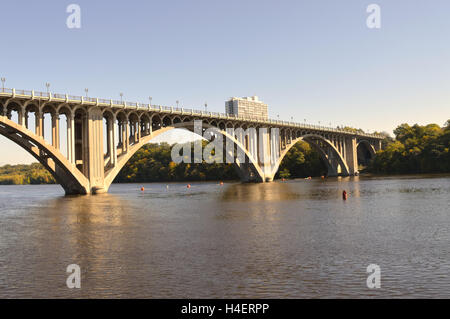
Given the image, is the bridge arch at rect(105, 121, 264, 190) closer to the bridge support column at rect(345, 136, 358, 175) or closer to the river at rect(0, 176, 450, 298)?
the river at rect(0, 176, 450, 298)

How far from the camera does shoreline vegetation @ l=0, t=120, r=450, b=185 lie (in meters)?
117

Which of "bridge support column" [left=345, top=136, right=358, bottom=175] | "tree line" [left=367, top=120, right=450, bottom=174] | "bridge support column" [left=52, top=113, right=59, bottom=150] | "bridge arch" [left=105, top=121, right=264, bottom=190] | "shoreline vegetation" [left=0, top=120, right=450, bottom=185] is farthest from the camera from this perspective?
"bridge support column" [left=345, top=136, right=358, bottom=175]

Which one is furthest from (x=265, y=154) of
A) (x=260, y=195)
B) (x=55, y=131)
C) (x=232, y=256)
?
(x=232, y=256)

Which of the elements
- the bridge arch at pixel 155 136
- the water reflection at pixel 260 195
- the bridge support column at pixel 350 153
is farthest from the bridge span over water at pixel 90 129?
the bridge support column at pixel 350 153

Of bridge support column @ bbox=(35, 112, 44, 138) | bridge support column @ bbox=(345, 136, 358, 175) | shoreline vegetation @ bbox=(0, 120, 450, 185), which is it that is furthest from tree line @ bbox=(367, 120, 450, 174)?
bridge support column @ bbox=(35, 112, 44, 138)

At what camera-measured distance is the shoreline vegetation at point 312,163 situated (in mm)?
117338

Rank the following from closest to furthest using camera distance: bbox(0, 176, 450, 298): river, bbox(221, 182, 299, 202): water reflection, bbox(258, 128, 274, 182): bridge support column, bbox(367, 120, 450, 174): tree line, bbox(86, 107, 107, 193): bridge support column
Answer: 1. bbox(0, 176, 450, 298): river
2. bbox(221, 182, 299, 202): water reflection
3. bbox(86, 107, 107, 193): bridge support column
4. bbox(258, 128, 274, 182): bridge support column
5. bbox(367, 120, 450, 174): tree line

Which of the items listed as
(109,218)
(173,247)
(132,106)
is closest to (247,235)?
(173,247)

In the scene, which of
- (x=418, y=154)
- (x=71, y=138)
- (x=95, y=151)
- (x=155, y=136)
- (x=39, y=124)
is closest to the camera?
(x=39, y=124)

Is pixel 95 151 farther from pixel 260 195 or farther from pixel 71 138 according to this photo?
pixel 260 195

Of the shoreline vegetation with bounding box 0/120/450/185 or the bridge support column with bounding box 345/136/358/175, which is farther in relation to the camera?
the bridge support column with bounding box 345/136/358/175

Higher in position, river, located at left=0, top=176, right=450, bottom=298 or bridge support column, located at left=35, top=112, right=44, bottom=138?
bridge support column, located at left=35, top=112, right=44, bottom=138

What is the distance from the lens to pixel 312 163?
137250 mm
